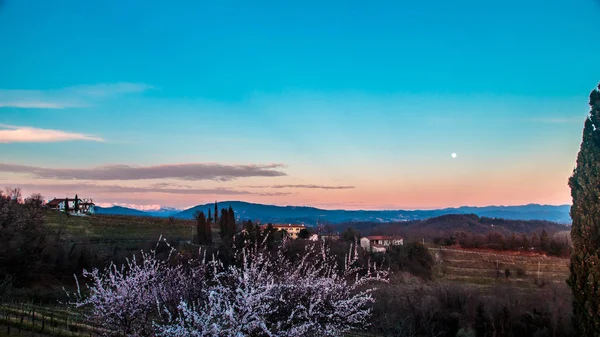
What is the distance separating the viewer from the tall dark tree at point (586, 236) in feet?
40.6

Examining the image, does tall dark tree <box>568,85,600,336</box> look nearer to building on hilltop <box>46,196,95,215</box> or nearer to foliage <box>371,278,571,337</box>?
foliage <box>371,278,571,337</box>

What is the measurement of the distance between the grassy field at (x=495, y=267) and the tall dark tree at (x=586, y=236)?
3805 cm

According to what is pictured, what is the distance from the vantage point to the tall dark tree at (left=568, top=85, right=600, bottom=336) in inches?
488

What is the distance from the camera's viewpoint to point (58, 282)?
3425cm

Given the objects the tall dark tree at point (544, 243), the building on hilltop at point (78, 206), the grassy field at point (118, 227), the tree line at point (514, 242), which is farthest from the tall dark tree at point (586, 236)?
the building on hilltop at point (78, 206)

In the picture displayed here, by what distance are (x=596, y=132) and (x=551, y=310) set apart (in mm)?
15614

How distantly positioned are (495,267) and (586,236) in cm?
5221

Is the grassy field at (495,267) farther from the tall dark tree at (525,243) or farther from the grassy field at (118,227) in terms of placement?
the grassy field at (118,227)

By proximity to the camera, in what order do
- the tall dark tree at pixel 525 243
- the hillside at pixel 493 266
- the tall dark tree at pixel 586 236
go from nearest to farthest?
the tall dark tree at pixel 586 236
the hillside at pixel 493 266
the tall dark tree at pixel 525 243

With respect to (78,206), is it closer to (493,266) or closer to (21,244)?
(21,244)

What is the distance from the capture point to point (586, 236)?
507 inches

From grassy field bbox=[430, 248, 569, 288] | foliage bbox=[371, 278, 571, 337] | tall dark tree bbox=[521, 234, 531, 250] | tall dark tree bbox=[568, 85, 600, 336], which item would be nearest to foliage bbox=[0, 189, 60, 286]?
foliage bbox=[371, 278, 571, 337]

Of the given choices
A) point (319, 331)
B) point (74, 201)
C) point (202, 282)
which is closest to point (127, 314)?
point (202, 282)

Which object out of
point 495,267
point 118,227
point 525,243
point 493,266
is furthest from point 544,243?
point 118,227
